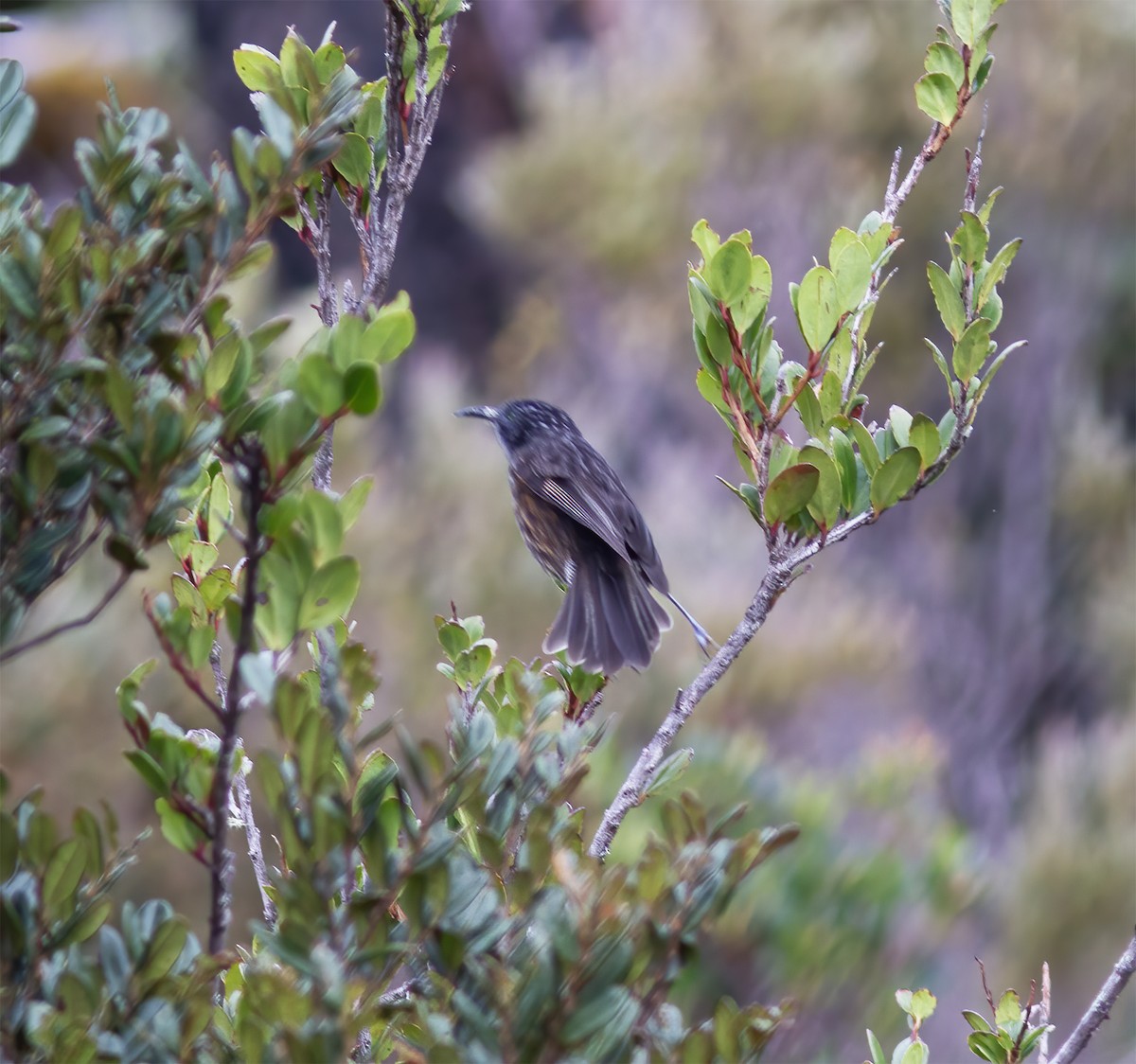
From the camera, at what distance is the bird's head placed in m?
2.82

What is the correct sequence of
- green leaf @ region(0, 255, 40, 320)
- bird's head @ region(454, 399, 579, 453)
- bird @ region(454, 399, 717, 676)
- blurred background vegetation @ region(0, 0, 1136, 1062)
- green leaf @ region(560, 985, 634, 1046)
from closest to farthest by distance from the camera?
green leaf @ region(560, 985, 634, 1046)
green leaf @ region(0, 255, 40, 320)
bird @ region(454, 399, 717, 676)
bird's head @ region(454, 399, 579, 453)
blurred background vegetation @ region(0, 0, 1136, 1062)

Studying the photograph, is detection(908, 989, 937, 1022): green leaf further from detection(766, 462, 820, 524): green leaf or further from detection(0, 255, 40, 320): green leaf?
detection(0, 255, 40, 320): green leaf

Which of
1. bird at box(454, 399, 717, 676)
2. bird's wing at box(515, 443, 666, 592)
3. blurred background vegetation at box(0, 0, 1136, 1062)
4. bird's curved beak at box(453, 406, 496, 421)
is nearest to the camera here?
bird at box(454, 399, 717, 676)

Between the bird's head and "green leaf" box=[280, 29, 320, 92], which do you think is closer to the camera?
"green leaf" box=[280, 29, 320, 92]

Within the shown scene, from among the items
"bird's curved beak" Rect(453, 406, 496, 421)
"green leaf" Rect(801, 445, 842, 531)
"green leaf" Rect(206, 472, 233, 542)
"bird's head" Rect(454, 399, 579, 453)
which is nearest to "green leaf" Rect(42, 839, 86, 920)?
"green leaf" Rect(206, 472, 233, 542)

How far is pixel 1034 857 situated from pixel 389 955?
619 cm

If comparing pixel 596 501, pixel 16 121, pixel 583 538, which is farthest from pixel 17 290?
pixel 583 538

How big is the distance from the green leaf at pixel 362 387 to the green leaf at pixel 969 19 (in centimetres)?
82

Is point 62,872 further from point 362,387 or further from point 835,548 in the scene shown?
point 835,548

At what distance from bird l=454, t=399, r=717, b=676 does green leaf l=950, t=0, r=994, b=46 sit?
0.88m

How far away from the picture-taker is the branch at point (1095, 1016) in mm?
1069

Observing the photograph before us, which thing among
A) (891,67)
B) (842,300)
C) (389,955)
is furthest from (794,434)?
(389,955)

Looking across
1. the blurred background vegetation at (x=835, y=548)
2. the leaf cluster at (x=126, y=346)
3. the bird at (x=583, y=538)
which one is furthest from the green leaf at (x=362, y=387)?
the blurred background vegetation at (x=835, y=548)

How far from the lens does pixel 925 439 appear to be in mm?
1218
